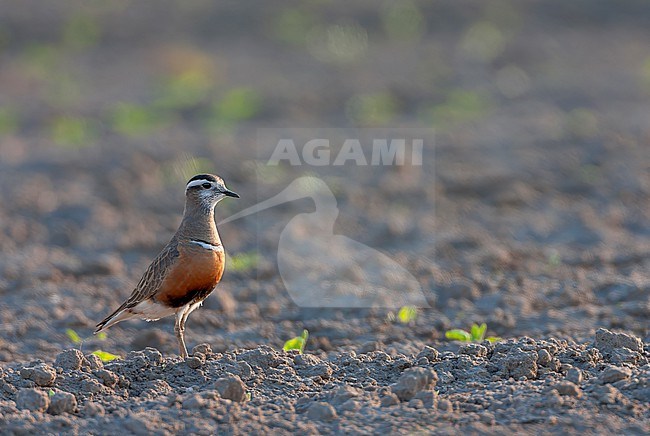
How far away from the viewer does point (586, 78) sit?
1795 centimetres

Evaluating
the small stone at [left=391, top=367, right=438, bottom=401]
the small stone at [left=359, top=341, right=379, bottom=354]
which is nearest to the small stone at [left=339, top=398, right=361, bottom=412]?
the small stone at [left=391, top=367, right=438, bottom=401]

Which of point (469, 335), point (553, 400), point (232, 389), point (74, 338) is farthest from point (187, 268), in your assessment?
point (553, 400)

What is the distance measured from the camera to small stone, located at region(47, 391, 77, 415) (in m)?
5.98

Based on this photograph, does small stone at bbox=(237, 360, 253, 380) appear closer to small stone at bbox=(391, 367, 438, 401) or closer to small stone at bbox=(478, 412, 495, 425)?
small stone at bbox=(391, 367, 438, 401)

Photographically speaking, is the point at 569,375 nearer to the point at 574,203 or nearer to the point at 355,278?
the point at 355,278

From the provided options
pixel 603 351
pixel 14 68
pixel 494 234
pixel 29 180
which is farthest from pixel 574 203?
pixel 14 68

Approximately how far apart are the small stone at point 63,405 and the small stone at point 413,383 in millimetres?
1811

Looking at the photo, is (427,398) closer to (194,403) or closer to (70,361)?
(194,403)

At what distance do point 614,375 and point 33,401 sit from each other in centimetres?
330

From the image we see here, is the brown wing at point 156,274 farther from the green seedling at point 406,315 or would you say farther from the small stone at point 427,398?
the green seedling at point 406,315

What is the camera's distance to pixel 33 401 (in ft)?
19.7

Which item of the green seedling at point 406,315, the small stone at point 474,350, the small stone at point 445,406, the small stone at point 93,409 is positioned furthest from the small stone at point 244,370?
the green seedling at point 406,315

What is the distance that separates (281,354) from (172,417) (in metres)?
1.27

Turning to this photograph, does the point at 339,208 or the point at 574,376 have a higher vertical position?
the point at 339,208
